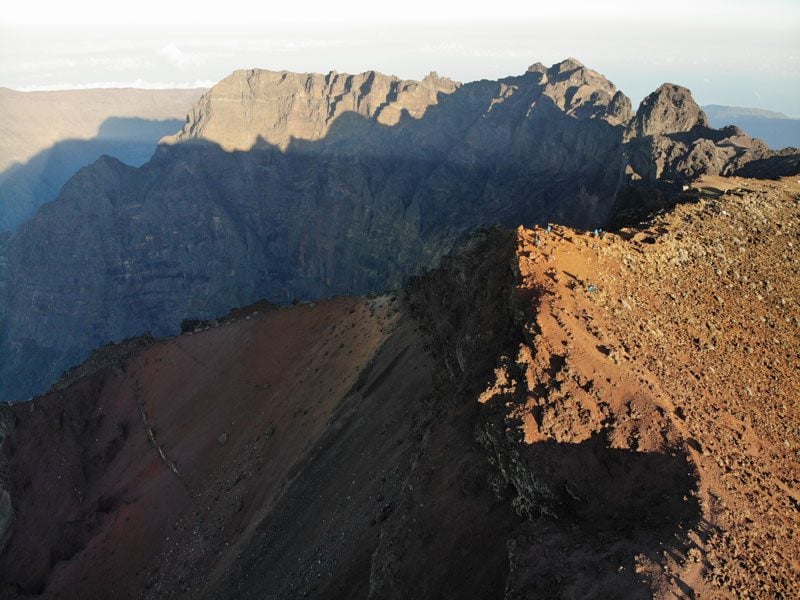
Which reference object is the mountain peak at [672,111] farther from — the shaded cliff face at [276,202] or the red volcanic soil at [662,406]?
the red volcanic soil at [662,406]

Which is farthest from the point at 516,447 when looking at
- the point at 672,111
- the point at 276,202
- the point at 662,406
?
the point at 276,202

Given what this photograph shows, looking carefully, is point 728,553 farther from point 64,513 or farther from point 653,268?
point 64,513

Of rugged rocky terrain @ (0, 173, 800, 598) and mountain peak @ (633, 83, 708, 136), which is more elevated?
mountain peak @ (633, 83, 708, 136)

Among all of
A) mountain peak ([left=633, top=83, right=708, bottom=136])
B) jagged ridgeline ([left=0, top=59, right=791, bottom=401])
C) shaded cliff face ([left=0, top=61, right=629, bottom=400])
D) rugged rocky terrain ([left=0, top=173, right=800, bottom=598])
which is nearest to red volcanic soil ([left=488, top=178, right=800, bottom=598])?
rugged rocky terrain ([left=0, top=173, right=800, bottom=598])

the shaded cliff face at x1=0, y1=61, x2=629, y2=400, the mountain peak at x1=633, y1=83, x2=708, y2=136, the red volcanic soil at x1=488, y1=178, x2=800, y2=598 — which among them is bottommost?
the shaded cliff face at x1=0, y1=61, x2=629, y2=400

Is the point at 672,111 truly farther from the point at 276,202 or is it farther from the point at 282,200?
the point at 276,202

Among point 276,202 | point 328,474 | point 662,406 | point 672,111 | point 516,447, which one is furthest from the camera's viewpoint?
point 276,202

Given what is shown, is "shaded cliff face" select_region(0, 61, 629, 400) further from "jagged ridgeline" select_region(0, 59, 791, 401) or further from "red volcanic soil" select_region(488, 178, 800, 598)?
"red volcanic soil" select_region(488, 178, 800, 598)

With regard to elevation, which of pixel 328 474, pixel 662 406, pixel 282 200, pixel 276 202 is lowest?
pixel 276 202
